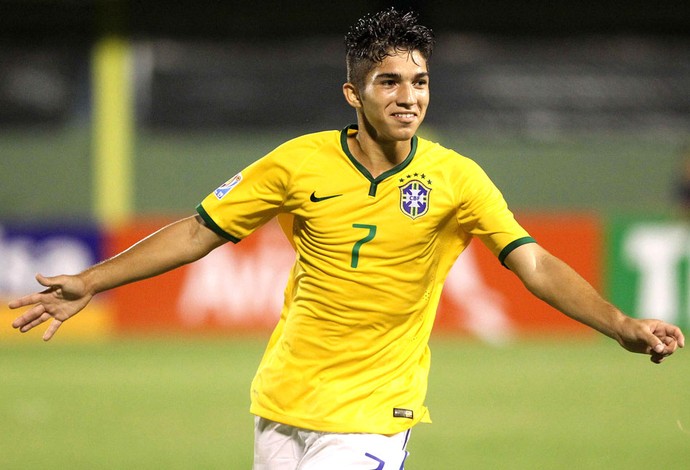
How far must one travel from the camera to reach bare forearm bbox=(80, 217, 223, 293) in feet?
14.9

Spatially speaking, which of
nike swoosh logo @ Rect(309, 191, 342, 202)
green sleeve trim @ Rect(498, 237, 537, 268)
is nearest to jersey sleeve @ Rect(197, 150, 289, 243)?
nike swoosh logo @ Rect(309, 191, 342, 202)

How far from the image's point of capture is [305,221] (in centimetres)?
457

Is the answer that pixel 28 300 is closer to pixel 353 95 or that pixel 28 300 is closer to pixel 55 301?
pixel 55 301

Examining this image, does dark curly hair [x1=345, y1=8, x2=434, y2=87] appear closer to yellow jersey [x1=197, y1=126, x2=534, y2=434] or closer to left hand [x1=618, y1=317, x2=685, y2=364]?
yellow jersey [x1=197, y1=126, x2=534, y2=434]

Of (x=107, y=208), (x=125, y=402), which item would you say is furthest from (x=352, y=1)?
(x=125, y=402)

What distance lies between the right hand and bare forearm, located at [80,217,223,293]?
0.05 meters

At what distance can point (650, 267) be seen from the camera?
1484cm

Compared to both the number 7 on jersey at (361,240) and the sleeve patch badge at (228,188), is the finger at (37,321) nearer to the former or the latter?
the sleeve patch badge at (228,188)

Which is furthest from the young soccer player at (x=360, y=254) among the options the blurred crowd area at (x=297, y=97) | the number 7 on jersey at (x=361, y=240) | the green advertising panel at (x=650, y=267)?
the blurred crowd area at (x=297, y=97)

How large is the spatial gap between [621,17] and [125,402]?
12.5 meters

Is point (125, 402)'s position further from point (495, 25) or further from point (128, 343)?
point (495, 25)

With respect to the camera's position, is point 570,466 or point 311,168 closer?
point 311,168

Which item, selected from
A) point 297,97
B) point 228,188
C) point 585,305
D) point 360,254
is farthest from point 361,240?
point 297,97

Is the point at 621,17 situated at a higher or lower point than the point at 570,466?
higher
